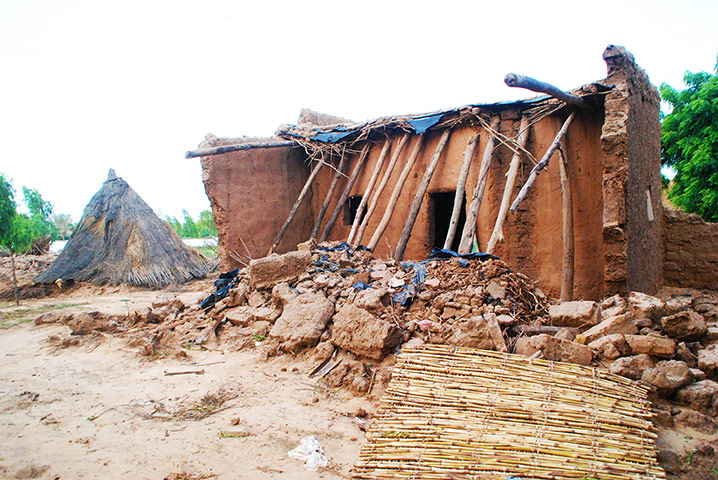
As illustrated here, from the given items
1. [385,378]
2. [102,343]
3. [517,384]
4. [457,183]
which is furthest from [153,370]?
[457,183]

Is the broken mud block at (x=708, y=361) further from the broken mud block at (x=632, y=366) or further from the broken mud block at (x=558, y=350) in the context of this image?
the broken mud block at (x=558, y=350)

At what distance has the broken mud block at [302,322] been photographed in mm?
4508

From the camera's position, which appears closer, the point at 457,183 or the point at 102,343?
the point at 102,343

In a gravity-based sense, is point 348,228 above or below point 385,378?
above

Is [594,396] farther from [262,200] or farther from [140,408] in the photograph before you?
[262,200]

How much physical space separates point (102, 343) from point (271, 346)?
93.0 inches

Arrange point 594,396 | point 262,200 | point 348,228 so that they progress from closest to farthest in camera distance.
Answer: point 594,396
point 262,200
point 348,228

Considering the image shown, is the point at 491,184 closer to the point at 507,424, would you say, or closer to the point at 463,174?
the point at 463,174

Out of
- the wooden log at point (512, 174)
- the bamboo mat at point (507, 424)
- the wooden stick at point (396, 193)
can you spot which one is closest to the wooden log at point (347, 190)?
the wooden stick at point (396, 193)

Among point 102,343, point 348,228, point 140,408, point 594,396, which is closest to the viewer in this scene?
point 594,396

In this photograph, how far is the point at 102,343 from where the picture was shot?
5.45 m

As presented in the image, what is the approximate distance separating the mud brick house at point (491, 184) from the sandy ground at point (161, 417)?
3.01 metres

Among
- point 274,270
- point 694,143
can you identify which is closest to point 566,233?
point 274,270

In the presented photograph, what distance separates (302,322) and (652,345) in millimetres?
3067
